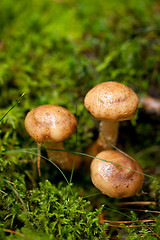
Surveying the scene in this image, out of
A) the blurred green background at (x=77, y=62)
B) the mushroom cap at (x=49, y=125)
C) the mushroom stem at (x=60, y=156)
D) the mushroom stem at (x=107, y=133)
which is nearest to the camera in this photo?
the mushroom cap at (x=49, y=125)

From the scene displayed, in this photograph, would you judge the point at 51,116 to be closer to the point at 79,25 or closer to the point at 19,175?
the point at 19,175

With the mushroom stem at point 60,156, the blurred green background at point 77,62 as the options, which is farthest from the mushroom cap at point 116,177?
the blurred green background at point 77,62

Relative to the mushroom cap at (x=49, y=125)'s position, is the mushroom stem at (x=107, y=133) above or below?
below

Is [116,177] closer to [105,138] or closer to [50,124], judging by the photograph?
[105,138]

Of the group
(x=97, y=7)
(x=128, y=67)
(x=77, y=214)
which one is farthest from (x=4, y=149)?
(x=97, y=7)

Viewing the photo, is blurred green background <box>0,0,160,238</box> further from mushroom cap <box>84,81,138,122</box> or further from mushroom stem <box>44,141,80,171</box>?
mushroom cap <box>84,81,138,122</box>

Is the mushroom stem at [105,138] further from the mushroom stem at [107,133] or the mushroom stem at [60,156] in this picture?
the mushroom stem at [60,156]

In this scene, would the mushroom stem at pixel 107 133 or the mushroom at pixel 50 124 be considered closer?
the mushroom at pixel 50 124
